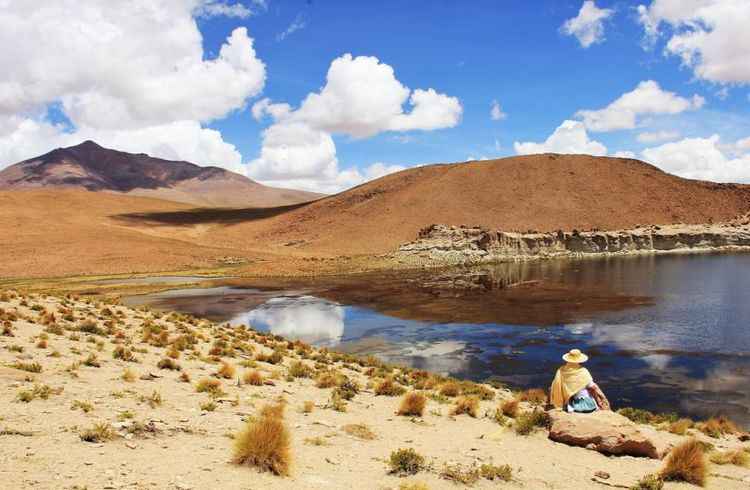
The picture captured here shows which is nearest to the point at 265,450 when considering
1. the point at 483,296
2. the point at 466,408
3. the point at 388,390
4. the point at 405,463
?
the point at 405,463

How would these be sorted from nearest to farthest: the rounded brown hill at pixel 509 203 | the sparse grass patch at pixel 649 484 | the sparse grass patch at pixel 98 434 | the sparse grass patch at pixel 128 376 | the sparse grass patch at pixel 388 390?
the sparse grass patch at pixel 98 434 < the sparse grass patch at pixel 649 484 < the sparse grass patch at pixel 128 376 < the sparse grass patch at pixel 388 390 < the rounded brown hill at pixel 509 203

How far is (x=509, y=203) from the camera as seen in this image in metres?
122

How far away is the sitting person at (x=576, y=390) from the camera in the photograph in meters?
11.2

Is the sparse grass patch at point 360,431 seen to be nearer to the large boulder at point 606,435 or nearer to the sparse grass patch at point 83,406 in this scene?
the large boulder at point 606,435

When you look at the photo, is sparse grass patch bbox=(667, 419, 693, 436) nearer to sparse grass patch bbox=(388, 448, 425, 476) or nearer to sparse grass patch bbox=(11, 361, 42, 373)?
sparse grass patch bbox=(388, 448, 425, 476)

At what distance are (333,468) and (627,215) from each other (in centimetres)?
12024

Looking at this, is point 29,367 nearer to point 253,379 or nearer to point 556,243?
point 253,379

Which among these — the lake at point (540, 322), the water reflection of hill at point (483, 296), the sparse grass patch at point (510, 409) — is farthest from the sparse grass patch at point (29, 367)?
the water reflection of hill at point (483, 296)

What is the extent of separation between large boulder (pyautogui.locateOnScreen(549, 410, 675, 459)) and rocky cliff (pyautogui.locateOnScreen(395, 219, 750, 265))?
63.6 m

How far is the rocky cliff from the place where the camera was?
77.8 m

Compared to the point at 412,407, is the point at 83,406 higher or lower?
higher

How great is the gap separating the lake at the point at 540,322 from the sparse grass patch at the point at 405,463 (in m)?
10.3

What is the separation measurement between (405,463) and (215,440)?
120 inches

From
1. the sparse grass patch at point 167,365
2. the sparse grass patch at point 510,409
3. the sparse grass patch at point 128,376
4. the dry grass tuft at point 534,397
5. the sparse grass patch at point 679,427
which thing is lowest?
the sparse grass patch at point 679,427
